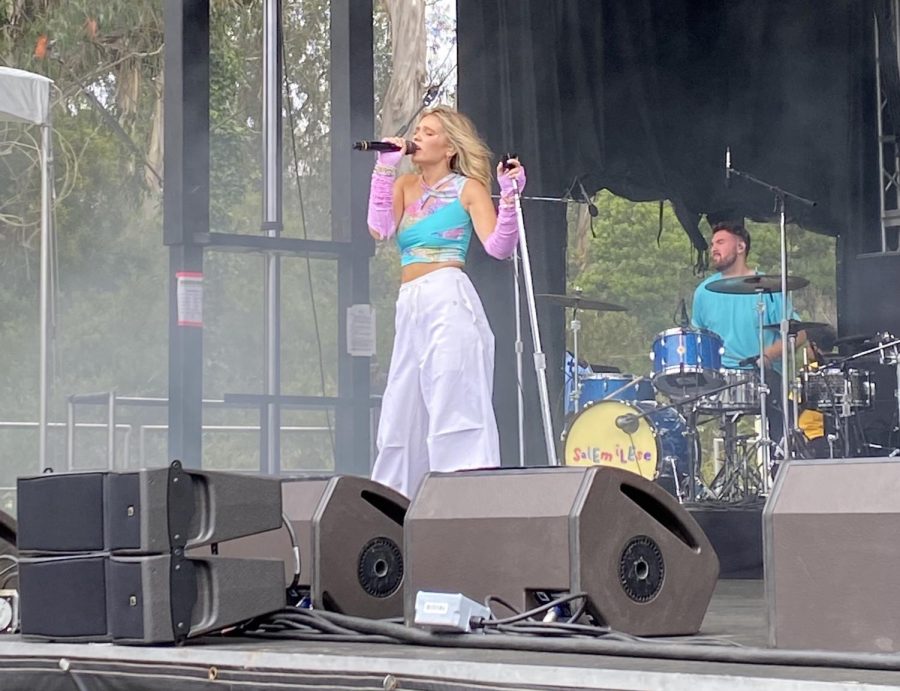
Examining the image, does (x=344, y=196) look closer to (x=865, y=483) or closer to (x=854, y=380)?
(x=854, y=380)

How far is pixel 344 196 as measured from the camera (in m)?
5.92

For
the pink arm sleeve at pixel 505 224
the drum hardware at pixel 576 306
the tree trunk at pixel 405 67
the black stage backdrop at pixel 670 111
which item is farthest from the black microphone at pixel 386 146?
the tree trunk at pixel 405 67

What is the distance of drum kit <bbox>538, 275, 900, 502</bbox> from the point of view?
741 centimetres

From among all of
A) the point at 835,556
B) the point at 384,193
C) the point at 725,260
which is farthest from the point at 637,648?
the point at 725,260

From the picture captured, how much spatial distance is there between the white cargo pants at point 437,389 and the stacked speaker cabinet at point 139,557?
1.31 m

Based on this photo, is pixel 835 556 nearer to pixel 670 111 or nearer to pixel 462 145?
pixel 462 145

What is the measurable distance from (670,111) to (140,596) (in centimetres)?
572

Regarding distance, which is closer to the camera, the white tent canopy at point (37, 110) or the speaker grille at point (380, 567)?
the speaker grille at point (380, 567)

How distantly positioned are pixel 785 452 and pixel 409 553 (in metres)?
4.17

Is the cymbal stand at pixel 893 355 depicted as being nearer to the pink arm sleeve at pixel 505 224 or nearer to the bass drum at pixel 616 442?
the bass drum at pixel 616 442

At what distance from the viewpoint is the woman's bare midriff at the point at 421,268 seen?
4672 millimetres

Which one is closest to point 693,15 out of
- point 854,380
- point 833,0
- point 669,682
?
point 833,0

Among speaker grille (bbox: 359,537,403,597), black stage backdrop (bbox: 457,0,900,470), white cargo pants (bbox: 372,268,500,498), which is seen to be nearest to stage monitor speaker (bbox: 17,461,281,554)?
speaker grille (bbox: 359,537,403,597)

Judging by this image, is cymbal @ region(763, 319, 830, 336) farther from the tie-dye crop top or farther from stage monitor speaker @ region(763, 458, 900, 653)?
stage monitor speaker @ region(763, 458, 900, 653)
